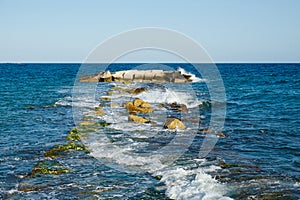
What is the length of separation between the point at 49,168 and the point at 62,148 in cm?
264

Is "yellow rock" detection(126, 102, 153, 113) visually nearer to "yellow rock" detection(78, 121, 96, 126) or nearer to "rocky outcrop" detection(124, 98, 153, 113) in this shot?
"rocky outcrop" detection(124, 98, 153, 113)

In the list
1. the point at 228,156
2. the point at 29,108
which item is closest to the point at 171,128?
the point at 228,156

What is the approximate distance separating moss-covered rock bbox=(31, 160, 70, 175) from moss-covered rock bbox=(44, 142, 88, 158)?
94 cm

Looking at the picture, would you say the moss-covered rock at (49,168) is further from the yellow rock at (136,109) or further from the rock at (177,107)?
the rock at (177,107)

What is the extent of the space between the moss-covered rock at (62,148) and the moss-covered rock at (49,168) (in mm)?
938

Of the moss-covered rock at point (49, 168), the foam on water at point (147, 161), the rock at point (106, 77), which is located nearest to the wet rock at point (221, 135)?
the foam on water at point (147, 161)

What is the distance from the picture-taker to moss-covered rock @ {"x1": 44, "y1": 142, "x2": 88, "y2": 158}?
13.3 meters

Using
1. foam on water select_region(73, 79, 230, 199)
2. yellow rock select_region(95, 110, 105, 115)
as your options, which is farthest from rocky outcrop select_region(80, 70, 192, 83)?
foam on water select_region(73, 79, 230, 199)

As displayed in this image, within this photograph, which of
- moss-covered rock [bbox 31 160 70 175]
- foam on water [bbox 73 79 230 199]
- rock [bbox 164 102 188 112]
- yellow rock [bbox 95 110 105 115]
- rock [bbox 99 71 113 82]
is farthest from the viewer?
rock [bbox 99 71 113 82]

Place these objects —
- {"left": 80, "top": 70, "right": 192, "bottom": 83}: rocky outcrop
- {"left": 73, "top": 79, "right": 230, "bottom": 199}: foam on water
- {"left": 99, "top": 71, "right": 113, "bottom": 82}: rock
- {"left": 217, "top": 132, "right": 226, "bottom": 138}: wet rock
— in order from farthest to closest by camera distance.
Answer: {"left": 99, "top": 71, "right": 113, "bottom": 82}: rock → {"left": 80, "top": 70, "right": 192, "bottom": 83}: rocky outcrop → {"left": 217, "top": 132, "right": 226, "bottom": 138}: wet rock → {"left": 73, "top": 79, "right": 230, "bottom": 199}: foam on water

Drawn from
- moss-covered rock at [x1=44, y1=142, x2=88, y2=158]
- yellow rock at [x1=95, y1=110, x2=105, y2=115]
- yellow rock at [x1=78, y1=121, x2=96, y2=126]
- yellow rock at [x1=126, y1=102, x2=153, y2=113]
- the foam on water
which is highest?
yellow rock at [x1=126, y1=102, x2=153, y2=113]

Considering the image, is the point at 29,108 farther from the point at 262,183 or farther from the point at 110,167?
the point at 262,183

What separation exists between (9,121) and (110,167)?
35.9ft

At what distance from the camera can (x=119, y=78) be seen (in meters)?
56.6
